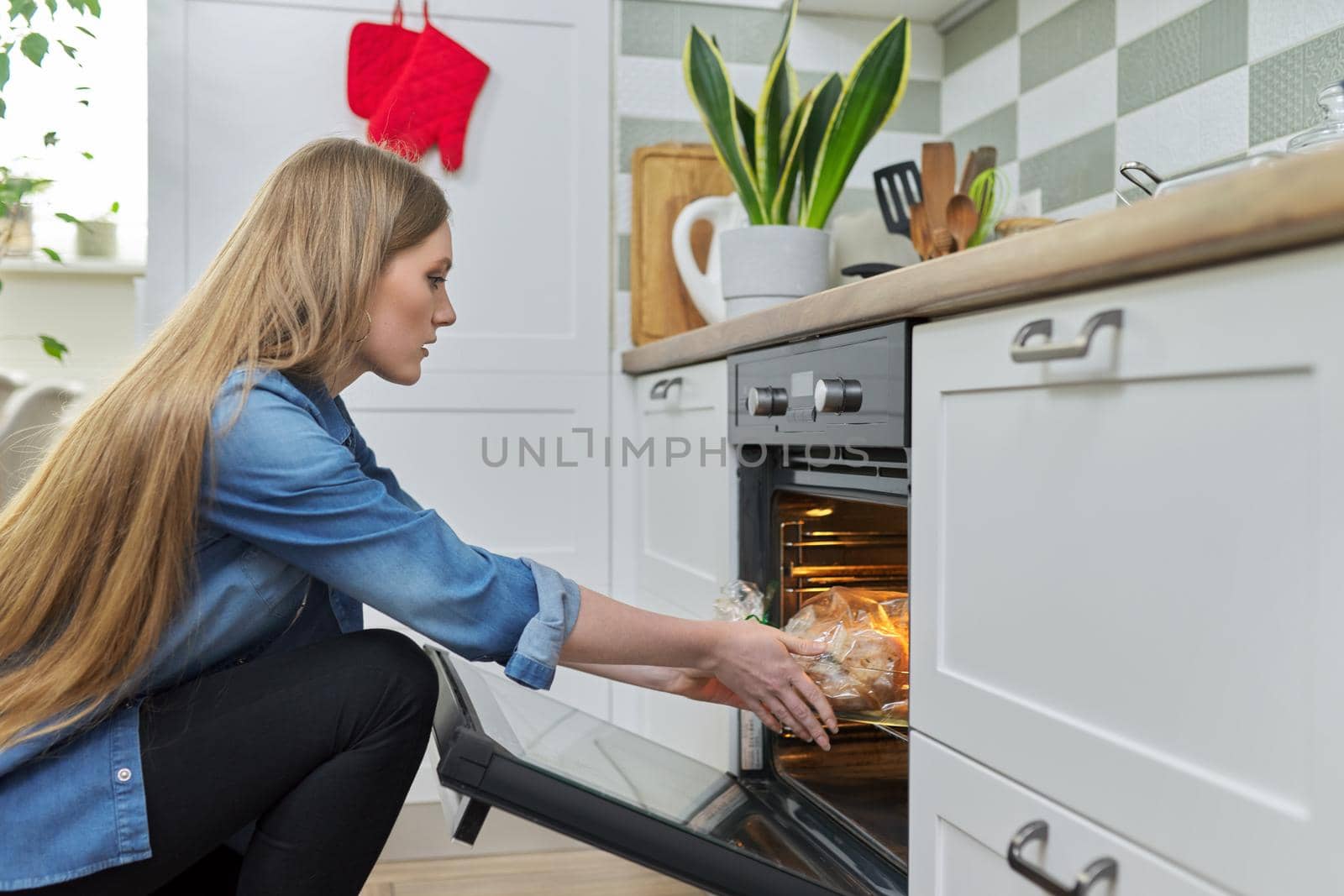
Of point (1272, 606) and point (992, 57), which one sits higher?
point (992, 57)

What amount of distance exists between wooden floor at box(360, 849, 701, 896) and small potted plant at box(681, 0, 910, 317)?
3.12 ft

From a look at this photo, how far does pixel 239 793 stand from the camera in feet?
3.47

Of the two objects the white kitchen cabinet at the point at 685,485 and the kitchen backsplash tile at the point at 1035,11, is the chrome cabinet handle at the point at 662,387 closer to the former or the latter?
the white kitchen cabinet at the point at 685,485

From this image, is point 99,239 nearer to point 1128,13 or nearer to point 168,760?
point 168,760

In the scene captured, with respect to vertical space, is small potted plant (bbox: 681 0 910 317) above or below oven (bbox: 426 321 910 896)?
above

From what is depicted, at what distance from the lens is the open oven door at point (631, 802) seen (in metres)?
0.97

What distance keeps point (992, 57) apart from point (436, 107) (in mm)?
1053

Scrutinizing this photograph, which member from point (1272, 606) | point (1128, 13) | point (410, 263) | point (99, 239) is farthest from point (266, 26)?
point (1272, 606)

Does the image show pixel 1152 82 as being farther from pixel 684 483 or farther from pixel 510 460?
pixel 510 460

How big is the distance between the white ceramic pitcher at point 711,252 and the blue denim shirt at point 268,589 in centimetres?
117

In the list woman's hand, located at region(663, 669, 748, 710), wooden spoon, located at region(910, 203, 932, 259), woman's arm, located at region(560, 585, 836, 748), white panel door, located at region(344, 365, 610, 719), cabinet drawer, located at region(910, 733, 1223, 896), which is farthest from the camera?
white panel door, located at region(344, 365, 610, 719)

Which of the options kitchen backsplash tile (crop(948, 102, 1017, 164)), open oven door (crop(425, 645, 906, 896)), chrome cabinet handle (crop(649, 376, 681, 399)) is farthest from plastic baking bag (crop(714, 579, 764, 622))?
kitchen backsplash tile (crop(948, 102, 1017, 164))

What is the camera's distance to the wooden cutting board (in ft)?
7.59

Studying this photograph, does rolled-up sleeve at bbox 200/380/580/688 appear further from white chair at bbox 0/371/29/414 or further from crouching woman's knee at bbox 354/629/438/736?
white chair at bbox 0/371/29/414
